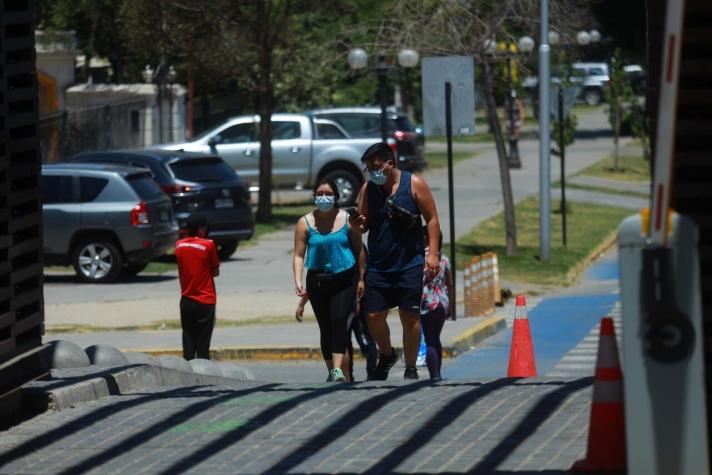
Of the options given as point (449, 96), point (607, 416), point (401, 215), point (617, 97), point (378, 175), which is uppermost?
point (449, 96)

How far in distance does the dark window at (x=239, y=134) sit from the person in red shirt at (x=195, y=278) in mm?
20711

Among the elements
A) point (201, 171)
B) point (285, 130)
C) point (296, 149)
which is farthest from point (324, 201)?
point (285, 130)

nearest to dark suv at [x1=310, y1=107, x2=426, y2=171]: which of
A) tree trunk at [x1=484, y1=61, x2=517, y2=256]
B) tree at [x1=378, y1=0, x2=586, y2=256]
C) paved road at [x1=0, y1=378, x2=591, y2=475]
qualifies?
tree trunk at [x1=484, y1=61, x2=517, y2=256]

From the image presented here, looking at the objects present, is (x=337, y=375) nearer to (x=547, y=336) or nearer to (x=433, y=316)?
(x=433, y=316)

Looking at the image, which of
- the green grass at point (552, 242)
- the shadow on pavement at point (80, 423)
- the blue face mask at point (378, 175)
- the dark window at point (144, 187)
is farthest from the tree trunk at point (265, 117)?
the shadow on pavement at point (80, 423)

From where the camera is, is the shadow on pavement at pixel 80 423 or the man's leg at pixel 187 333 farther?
the man's leg at pixel 187 333

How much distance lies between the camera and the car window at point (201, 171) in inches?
976

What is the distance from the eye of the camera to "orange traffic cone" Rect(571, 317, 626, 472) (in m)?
6.56

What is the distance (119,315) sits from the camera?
19438 mm

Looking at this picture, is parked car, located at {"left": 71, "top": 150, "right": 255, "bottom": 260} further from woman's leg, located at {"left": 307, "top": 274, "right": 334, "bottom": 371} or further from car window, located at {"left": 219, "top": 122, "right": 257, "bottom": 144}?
woman's leg, located at {"left": 307, "top": 274, "right": 334, "bottom": 371}

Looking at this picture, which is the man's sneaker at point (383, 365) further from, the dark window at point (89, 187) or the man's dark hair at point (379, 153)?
the dark window at point (89, 187)

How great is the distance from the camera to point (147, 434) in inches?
317

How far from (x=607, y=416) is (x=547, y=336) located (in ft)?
36.6

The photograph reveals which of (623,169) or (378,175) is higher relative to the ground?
(378,175)
